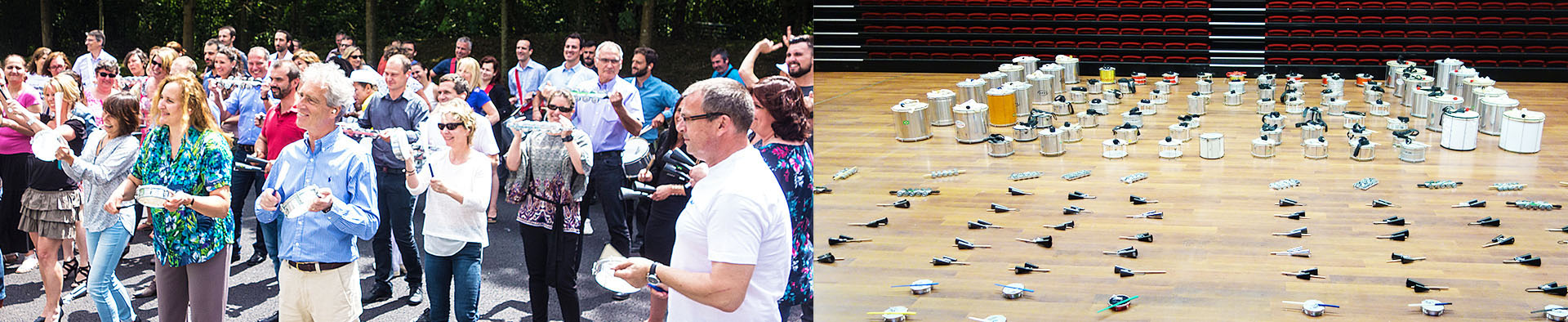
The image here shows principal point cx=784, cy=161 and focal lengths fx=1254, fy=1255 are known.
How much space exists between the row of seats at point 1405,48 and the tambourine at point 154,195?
17205mm

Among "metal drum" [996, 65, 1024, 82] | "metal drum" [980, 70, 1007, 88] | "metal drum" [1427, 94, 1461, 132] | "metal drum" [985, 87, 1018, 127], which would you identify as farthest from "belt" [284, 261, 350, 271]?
"metal drum" [996, 65, 1024, 82]

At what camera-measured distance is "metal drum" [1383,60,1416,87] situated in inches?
609

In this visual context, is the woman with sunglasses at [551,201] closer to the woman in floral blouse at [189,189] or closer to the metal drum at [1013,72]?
the woman in floral blouse at [189,189]

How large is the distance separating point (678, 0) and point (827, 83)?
46.2ft

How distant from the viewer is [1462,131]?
36.1ft

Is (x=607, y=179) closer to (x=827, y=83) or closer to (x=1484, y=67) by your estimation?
(x=827, y=83)

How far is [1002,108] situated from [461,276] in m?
9.64

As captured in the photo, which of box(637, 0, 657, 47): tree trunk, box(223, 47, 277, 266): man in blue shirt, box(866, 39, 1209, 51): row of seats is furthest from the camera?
box(866, 39, 1209, 51): row of seats

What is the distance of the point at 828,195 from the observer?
8898mm

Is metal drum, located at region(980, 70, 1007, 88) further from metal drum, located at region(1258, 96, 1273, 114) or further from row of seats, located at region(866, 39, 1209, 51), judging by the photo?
row of seats, located at region(866, 39, 1209, 51)

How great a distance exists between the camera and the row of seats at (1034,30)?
18.4 m

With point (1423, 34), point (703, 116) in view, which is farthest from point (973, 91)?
point (703, 116)

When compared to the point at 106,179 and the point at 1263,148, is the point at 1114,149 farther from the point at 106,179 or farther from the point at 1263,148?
the point at 106,179

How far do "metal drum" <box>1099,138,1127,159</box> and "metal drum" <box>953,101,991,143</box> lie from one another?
1.24 m
